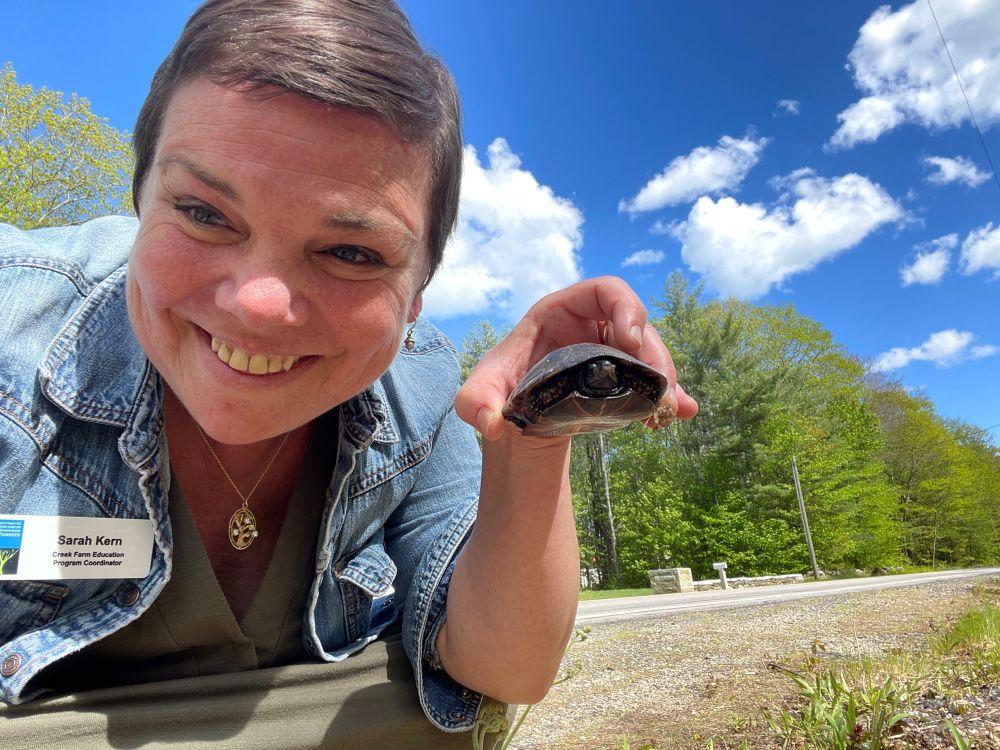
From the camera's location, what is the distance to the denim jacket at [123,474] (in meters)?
1.49

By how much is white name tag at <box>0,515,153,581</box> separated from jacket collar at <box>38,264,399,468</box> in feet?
0.61

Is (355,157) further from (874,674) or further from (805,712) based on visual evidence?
(874,674)

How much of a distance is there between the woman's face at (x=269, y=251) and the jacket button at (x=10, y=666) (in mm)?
682

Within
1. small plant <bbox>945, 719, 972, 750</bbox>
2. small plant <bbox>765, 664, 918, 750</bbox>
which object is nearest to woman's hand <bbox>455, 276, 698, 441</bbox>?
small plant <bbox>945, 719, 972, 750</bbox>

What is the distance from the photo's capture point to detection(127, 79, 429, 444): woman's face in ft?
4.22

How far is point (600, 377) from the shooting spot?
1.23 meters

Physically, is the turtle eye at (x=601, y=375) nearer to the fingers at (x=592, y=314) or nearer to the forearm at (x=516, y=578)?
the fingers at (x=592, y=314)

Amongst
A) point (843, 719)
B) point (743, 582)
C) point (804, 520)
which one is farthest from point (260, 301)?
point (804, 520)

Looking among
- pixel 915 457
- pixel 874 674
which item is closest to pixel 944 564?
pixel 915 457

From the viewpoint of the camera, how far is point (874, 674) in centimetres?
374

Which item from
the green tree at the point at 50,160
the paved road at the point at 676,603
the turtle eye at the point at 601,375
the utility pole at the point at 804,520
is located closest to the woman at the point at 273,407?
the turtle eye at the point at 601,375

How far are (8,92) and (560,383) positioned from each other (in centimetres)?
1811

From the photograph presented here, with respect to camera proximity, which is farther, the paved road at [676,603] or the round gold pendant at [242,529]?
the paved road at [676,603]

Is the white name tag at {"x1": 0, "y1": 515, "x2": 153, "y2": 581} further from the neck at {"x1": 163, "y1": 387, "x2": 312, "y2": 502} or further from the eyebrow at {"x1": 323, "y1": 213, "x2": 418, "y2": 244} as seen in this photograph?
the eyebrow at {"x1": 323, "y1": 213, "x2": 418, "y2": 244}
